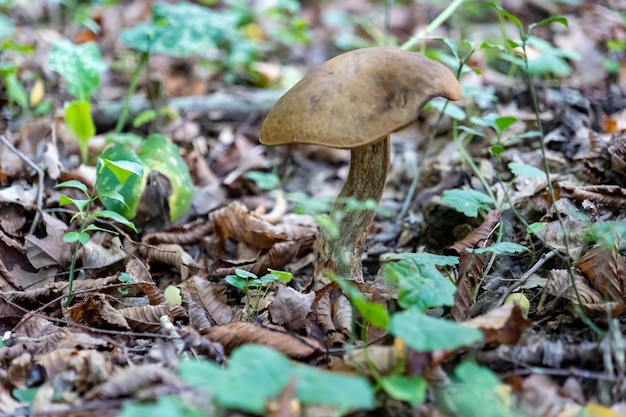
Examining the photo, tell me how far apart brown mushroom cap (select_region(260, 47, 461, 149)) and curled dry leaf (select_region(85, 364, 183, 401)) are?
942mm

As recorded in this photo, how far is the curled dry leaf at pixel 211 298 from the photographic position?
269 centimetres

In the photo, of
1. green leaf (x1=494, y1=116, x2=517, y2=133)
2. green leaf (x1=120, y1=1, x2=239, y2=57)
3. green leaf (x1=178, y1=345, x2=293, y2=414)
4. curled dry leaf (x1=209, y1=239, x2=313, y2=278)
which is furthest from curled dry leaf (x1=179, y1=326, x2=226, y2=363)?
green leaf (x1=120, y1=1, x2=239, y2=57)

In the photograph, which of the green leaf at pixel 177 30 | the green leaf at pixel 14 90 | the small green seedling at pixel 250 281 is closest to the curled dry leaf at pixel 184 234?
the small green seedling at pixel 250 281

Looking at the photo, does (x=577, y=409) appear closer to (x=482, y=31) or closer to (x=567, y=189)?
(x=567, y=189)

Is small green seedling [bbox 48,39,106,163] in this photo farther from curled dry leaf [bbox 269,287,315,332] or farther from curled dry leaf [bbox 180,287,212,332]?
curled dry leaf [bbox 269,287,315,332]

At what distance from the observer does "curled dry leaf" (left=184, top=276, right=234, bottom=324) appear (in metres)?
2.69

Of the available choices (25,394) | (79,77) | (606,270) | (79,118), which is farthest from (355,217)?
(79,77)

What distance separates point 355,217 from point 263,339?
847mm

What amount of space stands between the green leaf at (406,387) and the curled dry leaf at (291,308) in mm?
808

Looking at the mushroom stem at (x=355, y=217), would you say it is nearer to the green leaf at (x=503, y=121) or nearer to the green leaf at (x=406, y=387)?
the green leaf at (x=503, y=121)

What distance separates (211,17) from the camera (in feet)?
15.7

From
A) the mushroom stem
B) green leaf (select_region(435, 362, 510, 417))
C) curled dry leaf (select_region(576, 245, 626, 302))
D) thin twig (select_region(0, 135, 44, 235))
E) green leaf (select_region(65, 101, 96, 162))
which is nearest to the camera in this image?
green leaf (select_region(435, 362, 510, 417))

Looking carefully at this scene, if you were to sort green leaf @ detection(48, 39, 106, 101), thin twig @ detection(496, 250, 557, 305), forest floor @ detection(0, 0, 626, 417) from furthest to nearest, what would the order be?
green leaf @ detection(48, 39, 106, 101) → thin twig @ detection(496, 250, 557, 305) → forest floor @ detection(0, 0, 626, 417)

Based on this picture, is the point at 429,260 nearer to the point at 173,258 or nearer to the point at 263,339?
the point at 263,339
